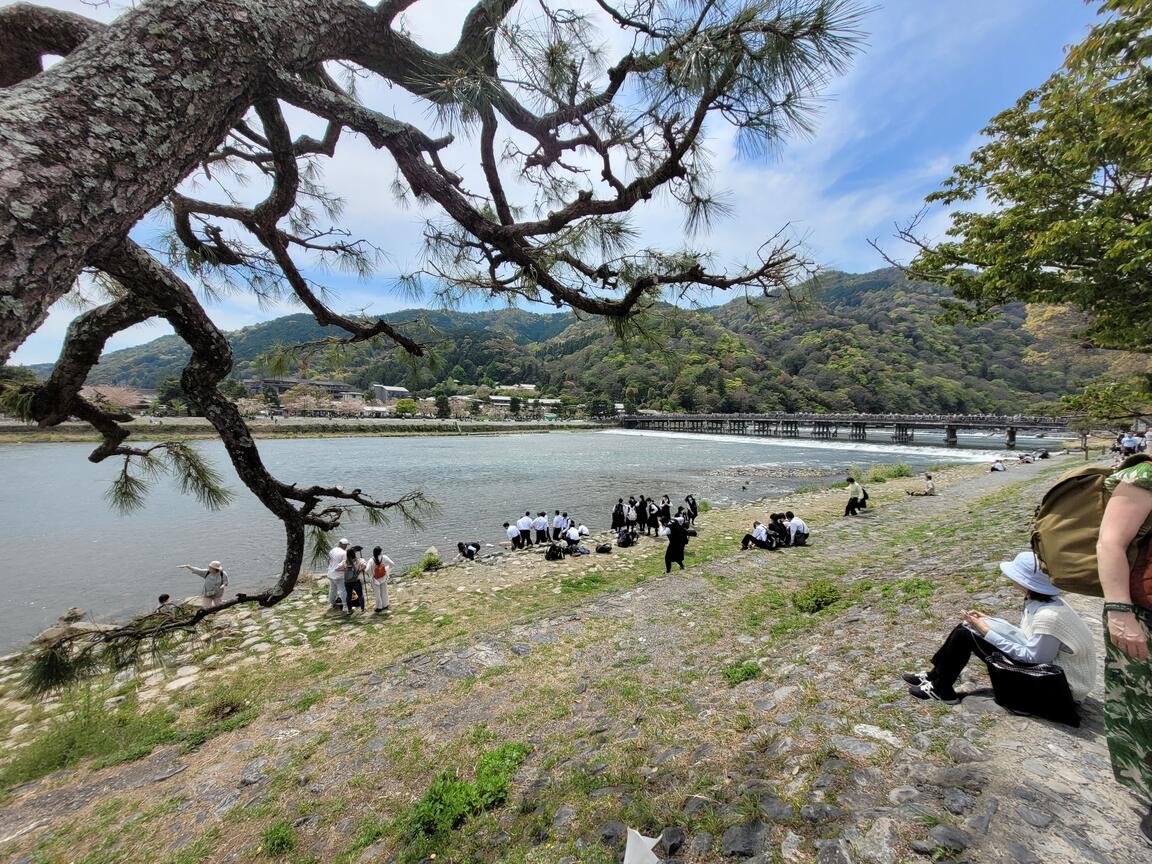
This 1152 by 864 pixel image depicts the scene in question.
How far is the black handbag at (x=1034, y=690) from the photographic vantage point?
2227 millimetres

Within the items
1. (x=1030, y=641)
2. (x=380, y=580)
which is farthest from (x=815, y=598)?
(x=380, y=580)

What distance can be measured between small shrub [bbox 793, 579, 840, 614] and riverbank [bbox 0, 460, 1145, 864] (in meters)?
0.05

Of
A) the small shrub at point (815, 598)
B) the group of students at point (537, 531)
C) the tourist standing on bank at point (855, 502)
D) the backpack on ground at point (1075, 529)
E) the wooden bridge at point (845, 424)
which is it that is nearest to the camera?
Result: the backpack on ground at point (1075, 529)

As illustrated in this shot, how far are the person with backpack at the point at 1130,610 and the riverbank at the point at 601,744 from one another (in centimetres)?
28

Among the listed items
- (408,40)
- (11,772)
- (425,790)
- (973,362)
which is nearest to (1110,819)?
(425,790)

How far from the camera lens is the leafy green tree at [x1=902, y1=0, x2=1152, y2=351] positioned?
4.19m

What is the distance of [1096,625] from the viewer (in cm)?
343

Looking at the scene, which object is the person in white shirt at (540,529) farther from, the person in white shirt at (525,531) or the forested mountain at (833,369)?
the forested mountain at (833,369)

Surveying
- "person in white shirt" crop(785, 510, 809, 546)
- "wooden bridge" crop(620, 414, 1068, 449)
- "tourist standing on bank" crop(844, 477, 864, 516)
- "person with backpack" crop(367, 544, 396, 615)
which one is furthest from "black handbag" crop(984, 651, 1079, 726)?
"wooden bridge" crop(620, 414, 1068, 449)

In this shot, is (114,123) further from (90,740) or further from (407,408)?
(407,408)

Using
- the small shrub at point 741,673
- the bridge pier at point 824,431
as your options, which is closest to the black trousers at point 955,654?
the small shrub at point 741,673

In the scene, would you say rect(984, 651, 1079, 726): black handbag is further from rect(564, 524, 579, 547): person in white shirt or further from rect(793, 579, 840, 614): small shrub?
rect(564, 524, 579, 547): person in white shirt

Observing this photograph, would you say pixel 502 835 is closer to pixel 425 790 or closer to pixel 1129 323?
pixel 425 790

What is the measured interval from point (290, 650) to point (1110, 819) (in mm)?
7419
